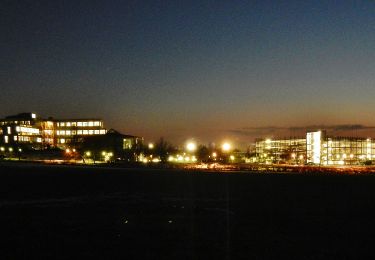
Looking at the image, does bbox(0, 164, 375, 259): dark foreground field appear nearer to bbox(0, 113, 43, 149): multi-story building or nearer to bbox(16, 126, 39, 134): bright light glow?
bbox(0, 113, 43, 149): multi-story building

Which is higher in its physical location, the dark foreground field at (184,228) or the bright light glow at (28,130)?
the bright light glow at (28,130)

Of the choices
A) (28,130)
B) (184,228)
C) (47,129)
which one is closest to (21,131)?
(28,130)

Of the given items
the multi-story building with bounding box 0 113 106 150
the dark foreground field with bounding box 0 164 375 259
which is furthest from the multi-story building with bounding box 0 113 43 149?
the dark foreground field with bounding box 0 164 375 259

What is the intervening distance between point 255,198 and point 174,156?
138414 mm

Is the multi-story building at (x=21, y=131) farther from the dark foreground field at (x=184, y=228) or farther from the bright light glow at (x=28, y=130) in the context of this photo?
the dark foreground field at (x=184, y=228)

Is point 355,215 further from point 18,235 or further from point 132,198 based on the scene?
point 18,235

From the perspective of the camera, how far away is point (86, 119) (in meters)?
198

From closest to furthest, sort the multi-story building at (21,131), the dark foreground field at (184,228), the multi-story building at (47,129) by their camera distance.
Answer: the dark foreground field at (184,228)
the multi-story building at (21,131)
the multi-story building at (47,129)

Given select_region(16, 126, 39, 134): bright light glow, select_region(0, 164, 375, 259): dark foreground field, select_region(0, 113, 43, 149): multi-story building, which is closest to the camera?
select_region(0, 164, 375, 259): dark foreground field

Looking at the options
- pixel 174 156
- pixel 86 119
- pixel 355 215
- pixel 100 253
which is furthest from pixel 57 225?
pixel 86 119

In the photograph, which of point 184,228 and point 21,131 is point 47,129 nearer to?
point 21,131

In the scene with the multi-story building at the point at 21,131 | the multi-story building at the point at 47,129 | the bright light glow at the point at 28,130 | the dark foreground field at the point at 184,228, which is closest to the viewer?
the dark foreground field at the point at 184,228

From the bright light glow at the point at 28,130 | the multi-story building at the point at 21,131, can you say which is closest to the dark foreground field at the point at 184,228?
the multi-story building at the point at 21,131

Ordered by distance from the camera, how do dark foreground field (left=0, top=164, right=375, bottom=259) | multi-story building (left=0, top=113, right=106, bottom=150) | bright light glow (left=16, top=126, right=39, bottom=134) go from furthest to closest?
multi-story building (left=0, top=113, right=106, bottom=150) → bright light glow (left=16, top=126, right=39, bottom=134) → dark foreground field (left=0, top=164, right=375, bottom=259)
